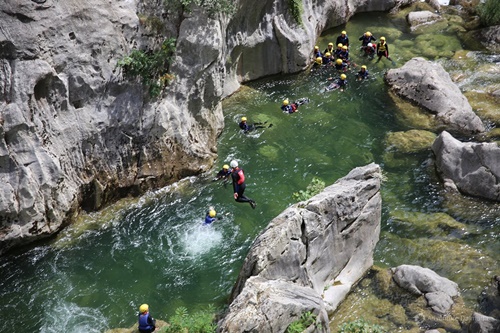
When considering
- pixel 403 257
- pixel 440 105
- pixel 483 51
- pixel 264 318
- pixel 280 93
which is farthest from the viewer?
pixel 483 51

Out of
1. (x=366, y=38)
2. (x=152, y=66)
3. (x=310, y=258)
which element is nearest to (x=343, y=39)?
(x=366, y=38)

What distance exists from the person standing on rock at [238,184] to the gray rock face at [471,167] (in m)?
7.58

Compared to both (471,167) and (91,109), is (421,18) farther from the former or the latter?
(91,109)

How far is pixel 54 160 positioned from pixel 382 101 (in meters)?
15.4

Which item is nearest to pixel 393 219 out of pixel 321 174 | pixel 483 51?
pixel 321 174

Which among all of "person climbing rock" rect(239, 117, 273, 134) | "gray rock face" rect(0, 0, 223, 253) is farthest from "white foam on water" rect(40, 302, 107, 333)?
"person climbing rock" rect(239, 117, 273, 134)

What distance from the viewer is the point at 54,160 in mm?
16469

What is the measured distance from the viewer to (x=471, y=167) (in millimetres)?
18938

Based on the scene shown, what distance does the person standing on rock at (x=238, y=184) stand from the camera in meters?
17.8

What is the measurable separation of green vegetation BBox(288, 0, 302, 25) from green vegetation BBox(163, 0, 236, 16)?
6187mm

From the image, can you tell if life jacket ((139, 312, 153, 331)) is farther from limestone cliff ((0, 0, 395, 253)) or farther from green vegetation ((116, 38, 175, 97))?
green vegetation ((116, 38, 175, 97))

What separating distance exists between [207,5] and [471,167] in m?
11.4

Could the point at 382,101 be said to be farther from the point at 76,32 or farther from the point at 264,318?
the point at 264,318

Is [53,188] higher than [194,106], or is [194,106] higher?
[194,106]
